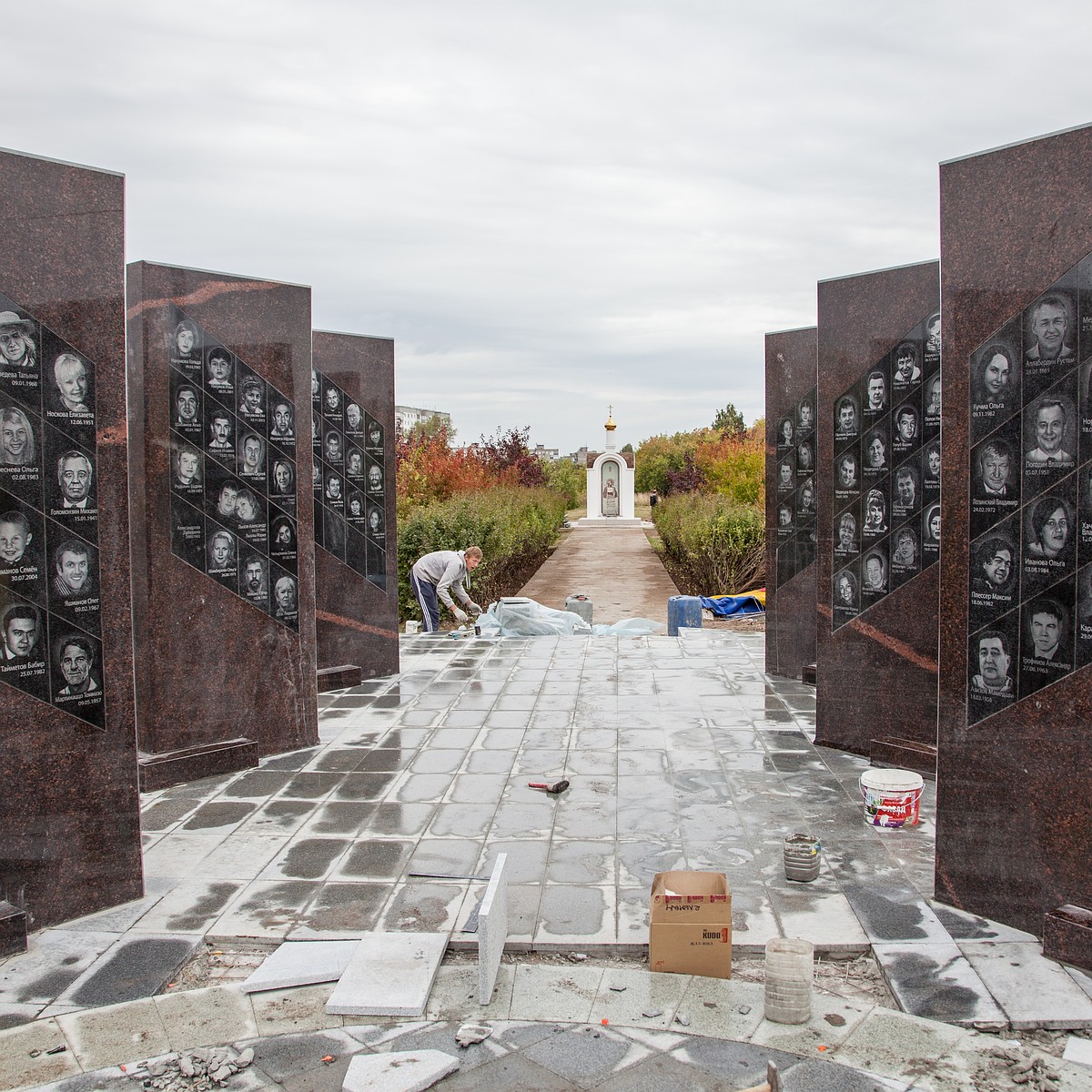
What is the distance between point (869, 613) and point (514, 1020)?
4101 mm

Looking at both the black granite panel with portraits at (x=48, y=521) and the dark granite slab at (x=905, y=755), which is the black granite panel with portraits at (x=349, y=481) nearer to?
the black granite panel with portraits at (x=48, y=521)

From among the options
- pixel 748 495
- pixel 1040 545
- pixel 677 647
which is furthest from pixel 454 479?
pixel 1040 545

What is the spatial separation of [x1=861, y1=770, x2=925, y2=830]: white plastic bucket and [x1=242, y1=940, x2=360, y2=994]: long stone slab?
2891mm

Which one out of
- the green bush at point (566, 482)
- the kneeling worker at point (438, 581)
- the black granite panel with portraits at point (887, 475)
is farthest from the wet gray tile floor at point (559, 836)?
the green bush at point (566, 482)

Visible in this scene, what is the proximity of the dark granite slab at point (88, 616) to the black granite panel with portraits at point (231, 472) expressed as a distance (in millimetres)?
1876

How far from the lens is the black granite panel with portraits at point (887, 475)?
647 centimetres

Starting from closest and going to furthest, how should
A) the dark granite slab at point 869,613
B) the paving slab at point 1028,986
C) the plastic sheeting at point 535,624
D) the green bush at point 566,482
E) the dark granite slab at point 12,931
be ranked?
the paving slab at point 1028,986 < the dark granite slab at point 12,931 < the dark granite slab at point 869,613 < the plastic sheeting at point 535,624 < the green bush at point 566,482

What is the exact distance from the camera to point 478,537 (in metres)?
16.0

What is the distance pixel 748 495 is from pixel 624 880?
1983cm

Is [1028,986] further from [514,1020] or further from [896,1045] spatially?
[514,1020]

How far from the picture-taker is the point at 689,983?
388 centimetres

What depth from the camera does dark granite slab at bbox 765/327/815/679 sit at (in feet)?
30.6

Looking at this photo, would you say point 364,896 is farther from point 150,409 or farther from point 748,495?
point 748,495

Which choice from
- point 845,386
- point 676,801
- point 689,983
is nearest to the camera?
point 689,983
